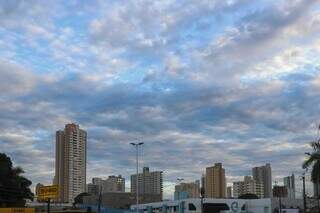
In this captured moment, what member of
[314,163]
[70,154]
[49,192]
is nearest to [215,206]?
[49,192]

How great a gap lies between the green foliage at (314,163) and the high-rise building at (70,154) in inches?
5040

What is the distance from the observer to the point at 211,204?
116 metres

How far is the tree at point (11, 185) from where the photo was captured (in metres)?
100

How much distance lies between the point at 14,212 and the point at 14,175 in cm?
3288

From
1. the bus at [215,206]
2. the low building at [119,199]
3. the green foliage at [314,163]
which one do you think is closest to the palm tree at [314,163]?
the green foliage at [314,163]

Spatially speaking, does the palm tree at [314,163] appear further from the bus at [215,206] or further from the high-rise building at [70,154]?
the high-rise building at [70,154]

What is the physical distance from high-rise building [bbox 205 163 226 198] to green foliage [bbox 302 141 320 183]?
136021 millimetres

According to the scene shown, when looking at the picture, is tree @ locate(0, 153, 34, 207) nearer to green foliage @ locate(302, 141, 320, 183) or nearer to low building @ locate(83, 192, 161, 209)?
green foliage @ locate(302, 141, 320, 183)

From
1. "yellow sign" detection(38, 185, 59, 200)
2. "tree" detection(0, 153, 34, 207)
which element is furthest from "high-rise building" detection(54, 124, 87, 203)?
"yellow sign" detection(38, 185, 59, 200)

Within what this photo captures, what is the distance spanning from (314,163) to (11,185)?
209 ft

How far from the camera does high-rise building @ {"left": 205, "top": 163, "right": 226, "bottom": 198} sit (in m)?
190

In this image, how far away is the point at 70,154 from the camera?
180m

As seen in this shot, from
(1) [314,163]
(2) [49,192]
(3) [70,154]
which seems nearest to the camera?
(1) [314,163]

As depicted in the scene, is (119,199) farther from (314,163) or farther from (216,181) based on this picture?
(314,163)
